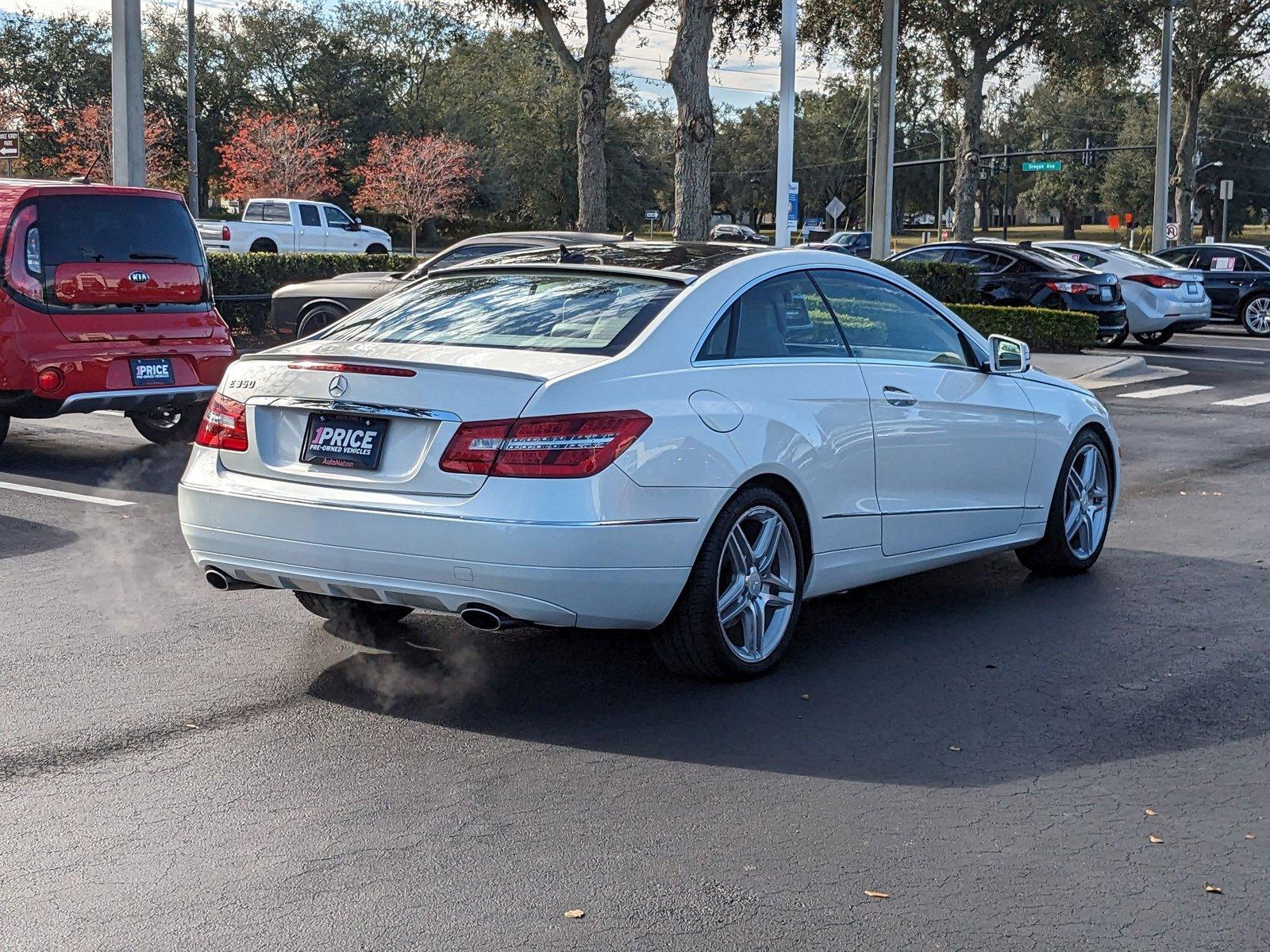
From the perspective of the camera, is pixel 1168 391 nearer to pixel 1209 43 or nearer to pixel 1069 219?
pixel 1209 43

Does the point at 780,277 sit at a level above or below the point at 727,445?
above

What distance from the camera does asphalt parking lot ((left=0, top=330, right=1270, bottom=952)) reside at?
3.67m

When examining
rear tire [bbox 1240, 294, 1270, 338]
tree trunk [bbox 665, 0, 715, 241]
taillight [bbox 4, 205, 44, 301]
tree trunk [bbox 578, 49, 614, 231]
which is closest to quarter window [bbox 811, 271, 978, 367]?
taillight [bbox 4, 205, 44, 301]

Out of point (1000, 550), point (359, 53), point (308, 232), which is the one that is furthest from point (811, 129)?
point (1000, 550)

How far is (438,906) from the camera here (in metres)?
3.69

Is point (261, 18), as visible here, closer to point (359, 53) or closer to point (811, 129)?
point (359, 53)

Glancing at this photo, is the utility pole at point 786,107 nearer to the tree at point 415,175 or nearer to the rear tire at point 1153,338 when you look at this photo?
the rear tire at point 1153,338

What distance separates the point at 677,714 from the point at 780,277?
1850 mm

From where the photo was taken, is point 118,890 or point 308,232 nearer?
point 118,890

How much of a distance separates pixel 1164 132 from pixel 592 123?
60.5 feet

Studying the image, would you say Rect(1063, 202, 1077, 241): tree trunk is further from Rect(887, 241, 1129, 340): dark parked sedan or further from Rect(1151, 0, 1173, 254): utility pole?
Rect(887, 241, 1129, 340): dark parked sedan

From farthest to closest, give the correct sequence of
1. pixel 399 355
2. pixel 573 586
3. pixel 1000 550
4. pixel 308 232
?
pixel 308 232
pixel 1000 550
pixel 399 355
pixel 573 586

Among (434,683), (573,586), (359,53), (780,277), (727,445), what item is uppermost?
(359,53)

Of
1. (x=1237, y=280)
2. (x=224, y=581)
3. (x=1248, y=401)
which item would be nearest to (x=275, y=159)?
(x=1237, y=280)
